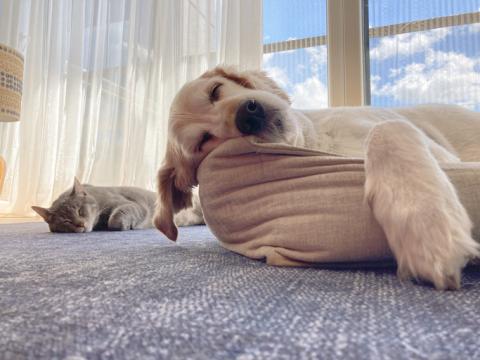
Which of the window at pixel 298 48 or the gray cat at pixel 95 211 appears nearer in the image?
the gray cat at pixel 95 211

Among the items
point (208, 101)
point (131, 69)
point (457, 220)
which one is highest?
point (131, 69)

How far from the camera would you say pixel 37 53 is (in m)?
4.00

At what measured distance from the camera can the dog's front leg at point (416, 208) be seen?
1.96ft

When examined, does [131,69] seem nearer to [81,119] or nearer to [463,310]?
[81,119]

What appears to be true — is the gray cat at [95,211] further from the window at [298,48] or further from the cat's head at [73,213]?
the window at [298,48]

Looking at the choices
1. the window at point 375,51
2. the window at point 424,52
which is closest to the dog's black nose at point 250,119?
the window at point 375,51

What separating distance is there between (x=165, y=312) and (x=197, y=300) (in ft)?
0.24

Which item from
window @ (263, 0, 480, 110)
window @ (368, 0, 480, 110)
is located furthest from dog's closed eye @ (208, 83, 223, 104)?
window @ (368, 0, 480, 110)

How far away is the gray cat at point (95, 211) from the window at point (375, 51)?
131 cm

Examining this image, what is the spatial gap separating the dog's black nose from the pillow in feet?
0.26

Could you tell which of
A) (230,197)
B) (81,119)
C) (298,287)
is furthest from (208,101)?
(81,119)

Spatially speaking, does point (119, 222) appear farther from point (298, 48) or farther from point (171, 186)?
point (298, 48)

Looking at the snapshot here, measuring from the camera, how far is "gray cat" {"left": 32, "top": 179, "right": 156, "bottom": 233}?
2240mm

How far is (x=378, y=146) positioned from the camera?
0.72 metres
